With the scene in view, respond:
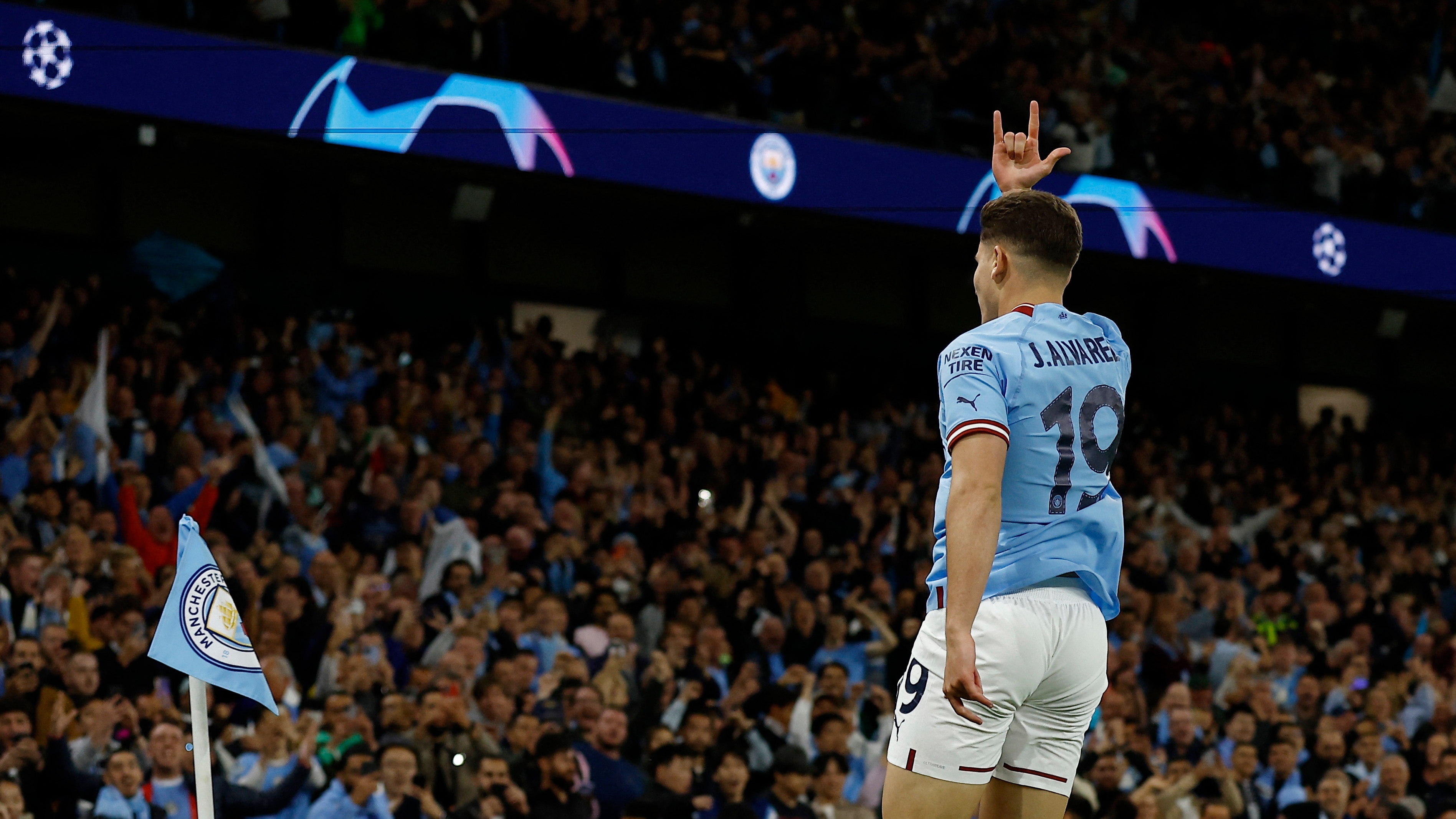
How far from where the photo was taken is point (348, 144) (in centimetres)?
1134

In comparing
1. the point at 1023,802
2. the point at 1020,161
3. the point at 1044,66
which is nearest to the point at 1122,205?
the point at 1044,66

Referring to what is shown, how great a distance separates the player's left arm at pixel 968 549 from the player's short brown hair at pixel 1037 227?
484mm

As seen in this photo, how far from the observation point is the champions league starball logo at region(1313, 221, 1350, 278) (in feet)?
49.9

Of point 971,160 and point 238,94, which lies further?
point 971,160

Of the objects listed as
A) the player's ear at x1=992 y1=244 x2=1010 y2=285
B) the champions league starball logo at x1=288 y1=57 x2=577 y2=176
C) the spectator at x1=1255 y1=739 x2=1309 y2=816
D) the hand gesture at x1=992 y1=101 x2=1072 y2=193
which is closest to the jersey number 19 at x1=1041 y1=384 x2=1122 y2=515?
the player's ear at x1=992 y1=244 x2=1010 y2=285

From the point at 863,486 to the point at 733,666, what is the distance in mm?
3498

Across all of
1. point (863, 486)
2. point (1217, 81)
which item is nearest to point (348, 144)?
point (863, 486)

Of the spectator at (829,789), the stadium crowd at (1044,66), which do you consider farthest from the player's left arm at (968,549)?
the stadium crowd at (1044,66)

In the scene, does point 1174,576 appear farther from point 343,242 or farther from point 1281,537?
point 343,242

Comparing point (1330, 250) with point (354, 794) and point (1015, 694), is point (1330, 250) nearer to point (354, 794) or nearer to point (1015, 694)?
point (354, 794)

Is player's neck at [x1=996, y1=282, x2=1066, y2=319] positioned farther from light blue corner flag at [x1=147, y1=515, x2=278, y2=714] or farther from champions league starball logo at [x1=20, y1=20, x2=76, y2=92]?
champions league starball logo at [x1=20, y1=20, x2=76, y2=92]

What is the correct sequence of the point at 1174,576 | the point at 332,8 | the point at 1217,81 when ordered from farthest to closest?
1. the point at 1217,81
2. the point at 1174,576
3. the point at 332,8

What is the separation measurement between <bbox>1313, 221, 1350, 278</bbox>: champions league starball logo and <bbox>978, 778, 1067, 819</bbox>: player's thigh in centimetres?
1279

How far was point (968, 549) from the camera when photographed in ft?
10.4
